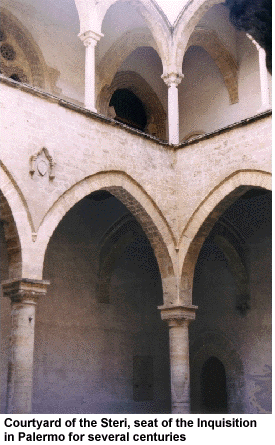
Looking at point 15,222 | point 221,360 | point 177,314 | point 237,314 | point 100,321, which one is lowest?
point 221,360

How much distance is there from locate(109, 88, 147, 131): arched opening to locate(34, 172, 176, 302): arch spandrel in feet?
12.1

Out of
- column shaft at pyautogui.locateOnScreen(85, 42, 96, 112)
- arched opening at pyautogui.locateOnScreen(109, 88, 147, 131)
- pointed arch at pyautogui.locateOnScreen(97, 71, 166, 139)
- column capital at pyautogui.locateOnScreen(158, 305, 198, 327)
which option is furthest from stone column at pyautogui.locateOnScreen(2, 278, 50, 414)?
pointed arch at pyautogui.locateOnScreen(97, 71, 166, 139)

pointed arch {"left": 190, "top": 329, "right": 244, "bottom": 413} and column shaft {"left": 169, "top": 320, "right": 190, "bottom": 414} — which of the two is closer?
column shaft {"left": 169, "top": 320, "right": 190, "bottom": 414}

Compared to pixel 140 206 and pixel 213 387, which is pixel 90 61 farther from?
pixel 213 387

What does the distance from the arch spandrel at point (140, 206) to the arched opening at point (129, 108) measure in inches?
145

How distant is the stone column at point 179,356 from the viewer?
8141 mm

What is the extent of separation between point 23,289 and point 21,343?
1.96 feet

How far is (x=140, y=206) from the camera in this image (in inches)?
323

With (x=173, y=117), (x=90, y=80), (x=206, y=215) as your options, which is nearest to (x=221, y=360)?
(x=206, y=215)

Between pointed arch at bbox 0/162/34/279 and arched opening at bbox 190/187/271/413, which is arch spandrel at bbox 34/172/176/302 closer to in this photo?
pointed arch at bbox 0/162/34/279

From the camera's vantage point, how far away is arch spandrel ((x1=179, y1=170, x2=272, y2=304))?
7961mm

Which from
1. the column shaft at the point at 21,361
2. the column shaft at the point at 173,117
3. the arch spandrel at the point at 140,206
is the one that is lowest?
the column shaft at the point at 21,361

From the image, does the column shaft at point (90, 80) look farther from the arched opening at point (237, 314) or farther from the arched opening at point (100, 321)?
the arched opening at point (237, 314)

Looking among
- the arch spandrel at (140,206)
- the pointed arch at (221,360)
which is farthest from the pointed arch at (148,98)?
the pointed arch at (221,360)
